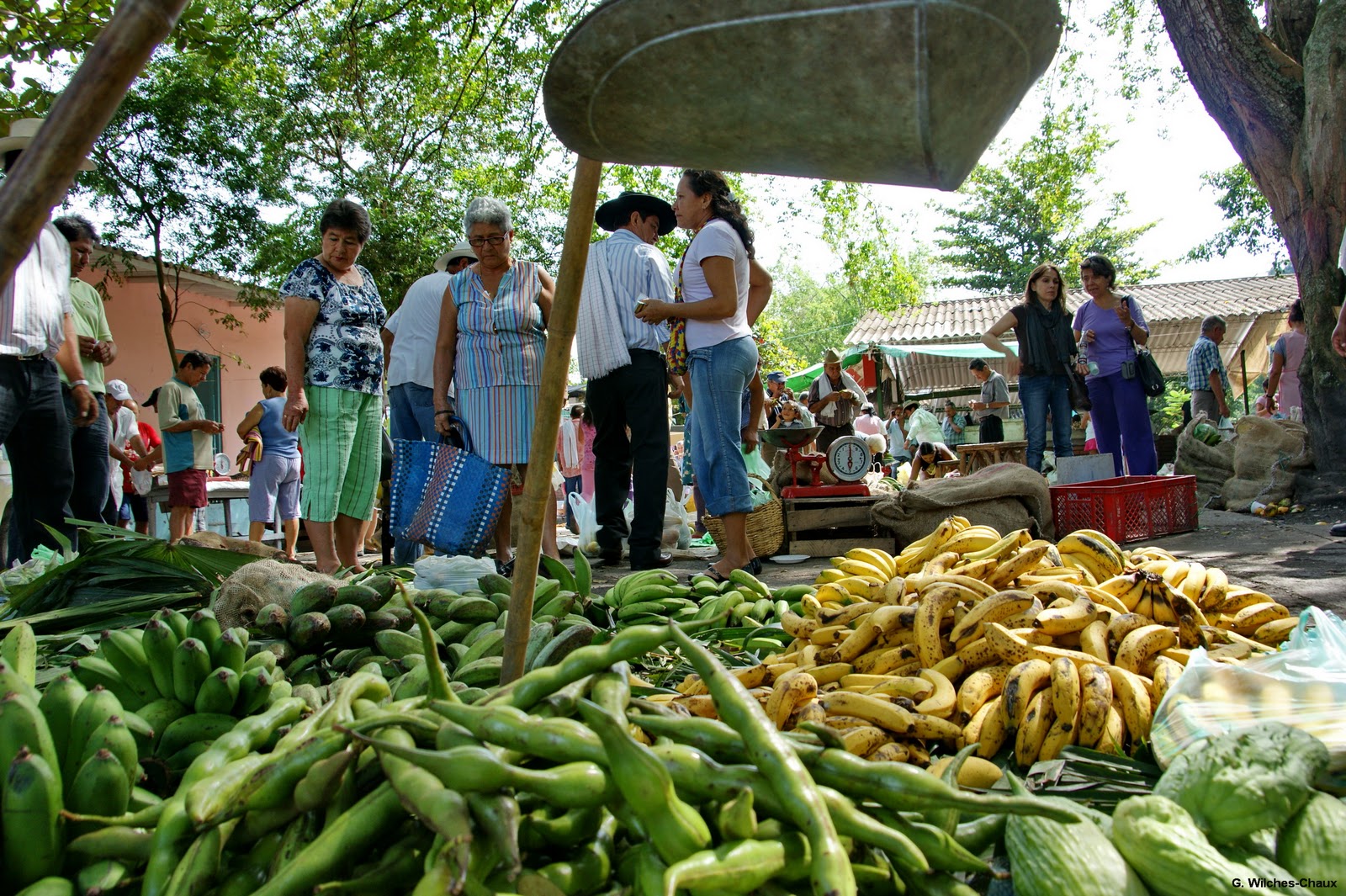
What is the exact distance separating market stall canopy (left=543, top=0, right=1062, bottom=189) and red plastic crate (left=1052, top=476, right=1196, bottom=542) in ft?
18.1

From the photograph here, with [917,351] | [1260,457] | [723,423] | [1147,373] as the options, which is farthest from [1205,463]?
[917,351]

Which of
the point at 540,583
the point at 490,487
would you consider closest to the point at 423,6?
the point at 490,487

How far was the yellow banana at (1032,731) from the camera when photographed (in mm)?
2131

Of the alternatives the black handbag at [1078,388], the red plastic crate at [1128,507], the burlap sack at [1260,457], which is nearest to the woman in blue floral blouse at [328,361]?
the red plastic crate at [1128,507]

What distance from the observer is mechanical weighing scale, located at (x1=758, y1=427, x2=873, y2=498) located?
6656 millimetres

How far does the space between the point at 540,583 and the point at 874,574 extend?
4.28 feet

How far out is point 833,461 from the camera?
22.7 ft

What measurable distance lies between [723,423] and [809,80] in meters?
3.88

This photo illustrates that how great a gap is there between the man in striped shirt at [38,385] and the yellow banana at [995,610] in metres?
4.24

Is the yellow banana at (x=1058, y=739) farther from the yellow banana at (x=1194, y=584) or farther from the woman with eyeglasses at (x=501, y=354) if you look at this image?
the woman with eyeglasses at (x=501, y=354)

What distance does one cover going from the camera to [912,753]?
2.09 metres

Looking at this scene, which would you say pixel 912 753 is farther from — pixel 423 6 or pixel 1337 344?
pixel 423 6

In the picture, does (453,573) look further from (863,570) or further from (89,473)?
(89,473)

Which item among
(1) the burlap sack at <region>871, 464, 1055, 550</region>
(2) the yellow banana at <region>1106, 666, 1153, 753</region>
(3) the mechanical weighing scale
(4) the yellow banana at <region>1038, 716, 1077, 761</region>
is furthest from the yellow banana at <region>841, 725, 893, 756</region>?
(3) the mechanical weighing scale
